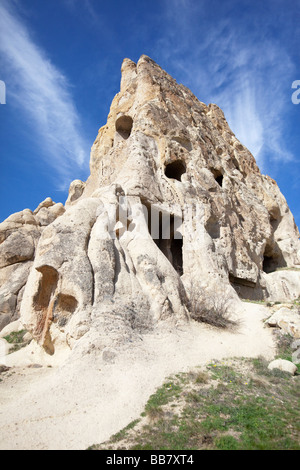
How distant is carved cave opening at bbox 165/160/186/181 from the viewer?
41.2 feet

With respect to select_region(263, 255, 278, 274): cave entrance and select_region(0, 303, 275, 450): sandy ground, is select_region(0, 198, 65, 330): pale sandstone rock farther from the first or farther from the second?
select_region(263, 255, 278, 274): cave entrance

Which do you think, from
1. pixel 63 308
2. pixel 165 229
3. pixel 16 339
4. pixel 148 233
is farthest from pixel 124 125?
pixel 63 308

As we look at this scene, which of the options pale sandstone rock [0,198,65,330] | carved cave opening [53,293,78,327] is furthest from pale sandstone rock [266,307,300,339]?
pale sandstone rock [0,198,65,330]

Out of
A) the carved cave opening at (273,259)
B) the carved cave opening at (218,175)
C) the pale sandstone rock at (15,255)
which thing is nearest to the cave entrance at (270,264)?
the carved cave opening at (273,259)

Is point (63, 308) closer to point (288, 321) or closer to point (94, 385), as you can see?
point (94, 385)

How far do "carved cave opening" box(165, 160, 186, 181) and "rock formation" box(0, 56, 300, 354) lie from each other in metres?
0.05

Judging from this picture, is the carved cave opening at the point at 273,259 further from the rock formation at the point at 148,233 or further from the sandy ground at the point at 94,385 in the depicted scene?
the sandy ground at the point at 94,385

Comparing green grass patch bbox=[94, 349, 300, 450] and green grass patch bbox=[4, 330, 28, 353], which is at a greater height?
green grass patch bbox=[4, 330, 28, 353]

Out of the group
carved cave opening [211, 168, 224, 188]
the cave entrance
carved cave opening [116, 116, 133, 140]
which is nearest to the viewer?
carved cave opening [211, 168, 224, 188]

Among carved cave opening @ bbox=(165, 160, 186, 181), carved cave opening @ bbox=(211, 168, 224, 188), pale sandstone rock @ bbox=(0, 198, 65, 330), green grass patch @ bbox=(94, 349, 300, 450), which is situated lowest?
green grass patch @ bbox=(94, 349, 300, 450)

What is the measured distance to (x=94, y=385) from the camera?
4.06 metres

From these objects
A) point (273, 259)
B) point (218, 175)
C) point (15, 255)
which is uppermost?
point (218, 175)

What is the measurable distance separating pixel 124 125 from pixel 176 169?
436 cm
